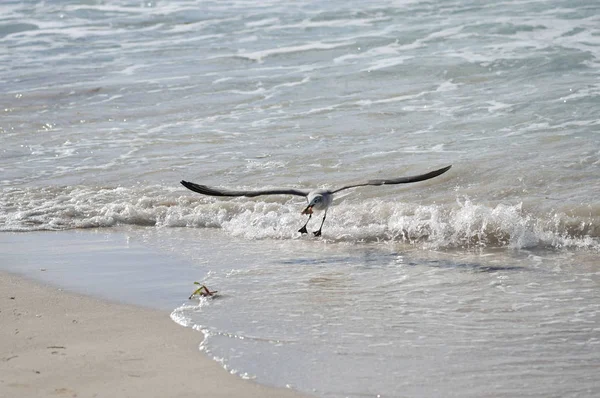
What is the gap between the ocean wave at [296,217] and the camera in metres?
7.95

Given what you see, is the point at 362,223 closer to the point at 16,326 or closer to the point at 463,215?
the point at 463,215

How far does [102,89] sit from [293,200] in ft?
26.4

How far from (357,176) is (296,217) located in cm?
137

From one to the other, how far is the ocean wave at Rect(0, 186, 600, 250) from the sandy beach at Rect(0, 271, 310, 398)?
256cm

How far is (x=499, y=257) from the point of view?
7477 mm

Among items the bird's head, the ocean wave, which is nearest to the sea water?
the ocean wave

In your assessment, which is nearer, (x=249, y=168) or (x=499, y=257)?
(x=499, y=257)

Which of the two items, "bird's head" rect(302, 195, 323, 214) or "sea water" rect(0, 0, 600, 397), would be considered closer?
"sea water" rect(0, 0, 600, 397)

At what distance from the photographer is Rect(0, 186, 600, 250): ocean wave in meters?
7.95

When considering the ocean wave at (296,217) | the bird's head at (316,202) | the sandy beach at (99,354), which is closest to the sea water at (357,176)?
the ocean wave at (296,217)

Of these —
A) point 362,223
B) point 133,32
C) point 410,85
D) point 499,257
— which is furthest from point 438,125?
point 133,32

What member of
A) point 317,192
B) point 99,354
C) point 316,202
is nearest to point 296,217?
point 317,192

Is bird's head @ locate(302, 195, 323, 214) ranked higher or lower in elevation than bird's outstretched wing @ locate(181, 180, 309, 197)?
lower

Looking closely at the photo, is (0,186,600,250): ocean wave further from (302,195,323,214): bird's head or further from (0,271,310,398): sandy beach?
(0,271,310,398): sandy beach
